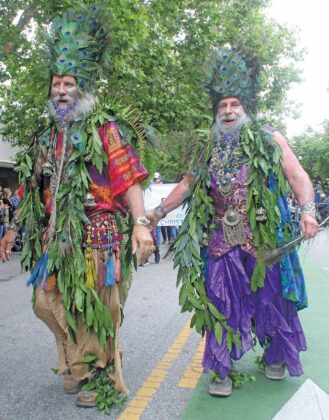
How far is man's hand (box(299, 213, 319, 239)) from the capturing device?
10.4 ft

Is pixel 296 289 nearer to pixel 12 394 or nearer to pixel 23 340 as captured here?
pixel 12 394

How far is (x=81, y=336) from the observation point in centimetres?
333

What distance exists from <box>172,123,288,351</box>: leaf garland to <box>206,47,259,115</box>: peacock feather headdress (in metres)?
0.24

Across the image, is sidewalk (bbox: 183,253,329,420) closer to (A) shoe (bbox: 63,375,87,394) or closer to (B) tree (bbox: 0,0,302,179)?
(A) shoe (bbox: 63,375,87,394)

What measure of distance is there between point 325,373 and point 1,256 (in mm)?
2526

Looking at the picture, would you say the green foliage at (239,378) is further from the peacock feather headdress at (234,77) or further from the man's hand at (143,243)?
the peacock feather headdress at (234,77)

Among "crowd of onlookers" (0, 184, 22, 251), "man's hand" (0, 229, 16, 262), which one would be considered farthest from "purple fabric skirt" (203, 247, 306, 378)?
"crowd of onlookers" (0, 184, 22, 251)

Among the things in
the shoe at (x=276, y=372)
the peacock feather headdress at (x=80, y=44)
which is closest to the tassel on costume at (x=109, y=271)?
the peacock feather headdress at (x=80, y=44)

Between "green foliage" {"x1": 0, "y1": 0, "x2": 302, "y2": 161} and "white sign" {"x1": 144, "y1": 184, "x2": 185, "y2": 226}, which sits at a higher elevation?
"green foliage" {"x1": 0, "y1": 0, "x2": 302, "y2": 161}

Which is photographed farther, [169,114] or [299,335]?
[169,114]

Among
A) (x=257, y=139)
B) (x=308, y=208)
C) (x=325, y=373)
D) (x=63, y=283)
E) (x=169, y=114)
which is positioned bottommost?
(x=325, y=373)

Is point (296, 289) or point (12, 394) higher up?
point (296, 289)

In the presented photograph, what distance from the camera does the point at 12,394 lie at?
11.6ft

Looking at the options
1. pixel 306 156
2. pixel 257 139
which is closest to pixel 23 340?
pixel 257 139
